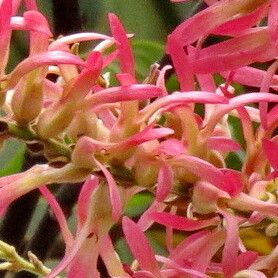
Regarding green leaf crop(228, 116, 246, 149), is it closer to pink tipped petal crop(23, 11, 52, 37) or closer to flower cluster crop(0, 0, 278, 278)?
flower cluster crop(0, 0, 278, 278)

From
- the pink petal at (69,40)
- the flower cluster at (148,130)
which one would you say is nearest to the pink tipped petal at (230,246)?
the flower cluster at (148,130)

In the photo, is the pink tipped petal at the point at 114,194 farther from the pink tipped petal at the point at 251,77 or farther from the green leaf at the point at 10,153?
the green leaf at the point at 10,153

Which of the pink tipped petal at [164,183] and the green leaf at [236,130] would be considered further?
the green leaf at [236,130]

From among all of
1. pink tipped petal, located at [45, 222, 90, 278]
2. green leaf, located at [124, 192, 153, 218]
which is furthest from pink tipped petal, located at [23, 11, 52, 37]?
green leaf, located at [124, 192, 153, 218]

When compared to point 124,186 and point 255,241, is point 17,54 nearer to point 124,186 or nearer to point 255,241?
point 255,241

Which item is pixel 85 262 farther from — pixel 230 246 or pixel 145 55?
pixel 145 55

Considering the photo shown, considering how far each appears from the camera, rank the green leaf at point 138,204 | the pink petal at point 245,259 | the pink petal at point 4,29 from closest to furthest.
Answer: the pink petal at point 4,29 < the pink petal at point 245,259 < the green leaf at point 138,204

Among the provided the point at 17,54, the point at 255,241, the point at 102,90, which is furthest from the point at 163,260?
the point at 17,54
